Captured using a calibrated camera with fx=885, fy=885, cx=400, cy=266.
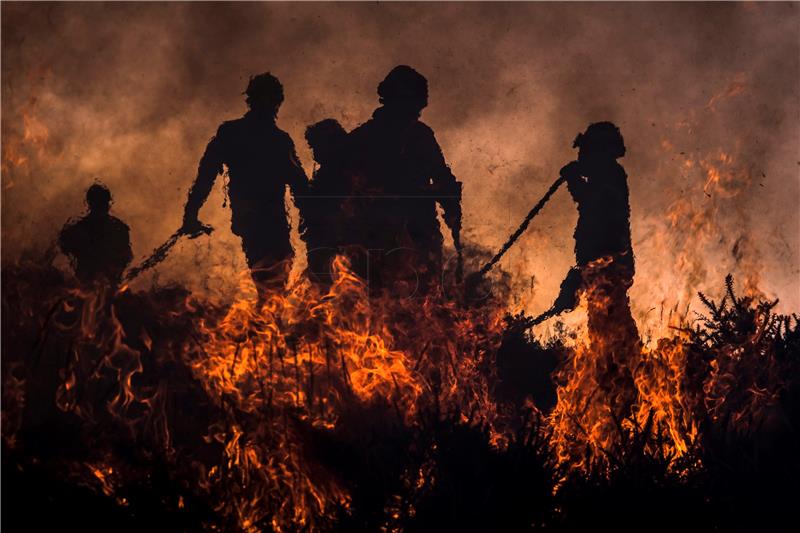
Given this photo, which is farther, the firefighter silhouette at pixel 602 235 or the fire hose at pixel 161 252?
the firefighter silhouette at pixel 602 235

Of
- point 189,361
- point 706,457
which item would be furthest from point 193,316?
point 706,457

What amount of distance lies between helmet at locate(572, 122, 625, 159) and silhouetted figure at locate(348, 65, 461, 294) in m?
2.09

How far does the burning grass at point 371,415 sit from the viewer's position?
7.20m

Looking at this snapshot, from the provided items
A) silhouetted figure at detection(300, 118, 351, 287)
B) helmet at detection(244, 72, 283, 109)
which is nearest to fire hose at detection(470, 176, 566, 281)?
silhouetted figure at detection(300, 118, 351, 287)

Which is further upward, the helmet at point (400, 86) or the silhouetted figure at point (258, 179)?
the helmet at point (400, 86)

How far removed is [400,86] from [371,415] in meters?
5.01

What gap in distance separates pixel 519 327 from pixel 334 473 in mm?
7002

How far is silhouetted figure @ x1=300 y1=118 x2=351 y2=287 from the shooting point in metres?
12.0

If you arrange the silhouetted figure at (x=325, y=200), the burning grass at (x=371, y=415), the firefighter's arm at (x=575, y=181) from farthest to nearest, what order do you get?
the firefighter's arm at (x=575, y=181) → the silhouetted figure at (x=325, y=200) → the burning grass at (x=371, y=415)

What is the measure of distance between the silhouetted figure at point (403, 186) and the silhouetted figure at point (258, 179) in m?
1.01

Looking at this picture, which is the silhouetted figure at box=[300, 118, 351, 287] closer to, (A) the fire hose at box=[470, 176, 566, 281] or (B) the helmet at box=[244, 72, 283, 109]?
(B) the helmet at box=[244, 72, 283, 109]

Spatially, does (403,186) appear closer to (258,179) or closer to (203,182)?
(258,179)

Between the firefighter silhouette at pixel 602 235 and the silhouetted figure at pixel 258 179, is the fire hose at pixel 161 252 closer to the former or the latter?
the silhouetted figure at pixel 258 179

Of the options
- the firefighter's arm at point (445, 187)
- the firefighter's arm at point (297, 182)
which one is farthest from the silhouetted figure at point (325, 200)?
the firefighter's arm at point (445, 187)
